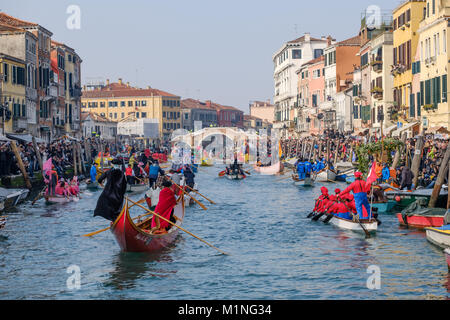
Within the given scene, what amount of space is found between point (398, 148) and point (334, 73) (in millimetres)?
42473

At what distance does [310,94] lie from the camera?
9119 centimetres

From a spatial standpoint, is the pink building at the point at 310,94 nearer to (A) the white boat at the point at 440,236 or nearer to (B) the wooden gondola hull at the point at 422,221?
(B) the wooden gondola hull at the point at 422,221

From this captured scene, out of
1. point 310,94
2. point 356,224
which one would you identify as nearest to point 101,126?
point 310,94

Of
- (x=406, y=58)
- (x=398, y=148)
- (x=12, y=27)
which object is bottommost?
(x=398, y=148)

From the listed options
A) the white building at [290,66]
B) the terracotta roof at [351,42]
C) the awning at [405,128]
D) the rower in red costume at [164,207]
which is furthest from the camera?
the white building at [290,66]

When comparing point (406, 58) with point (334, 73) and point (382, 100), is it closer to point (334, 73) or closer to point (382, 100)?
point (382, 100)

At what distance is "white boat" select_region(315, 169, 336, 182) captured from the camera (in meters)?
46.6

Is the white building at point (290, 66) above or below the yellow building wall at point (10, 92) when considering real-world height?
above

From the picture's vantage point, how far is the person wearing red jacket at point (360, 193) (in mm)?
22500

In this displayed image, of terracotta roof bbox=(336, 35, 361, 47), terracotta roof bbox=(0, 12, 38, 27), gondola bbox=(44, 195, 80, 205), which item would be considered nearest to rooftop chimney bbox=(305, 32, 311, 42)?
terracotta roof bbox=(336, 35, 361, 47)

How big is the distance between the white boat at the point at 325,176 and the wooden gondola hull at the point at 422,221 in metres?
Result: 22.0

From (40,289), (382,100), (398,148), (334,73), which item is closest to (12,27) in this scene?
(382,100)

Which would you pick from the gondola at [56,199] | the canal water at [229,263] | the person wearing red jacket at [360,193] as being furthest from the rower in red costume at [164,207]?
the gondola at [56,199]

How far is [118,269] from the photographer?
18.4m
